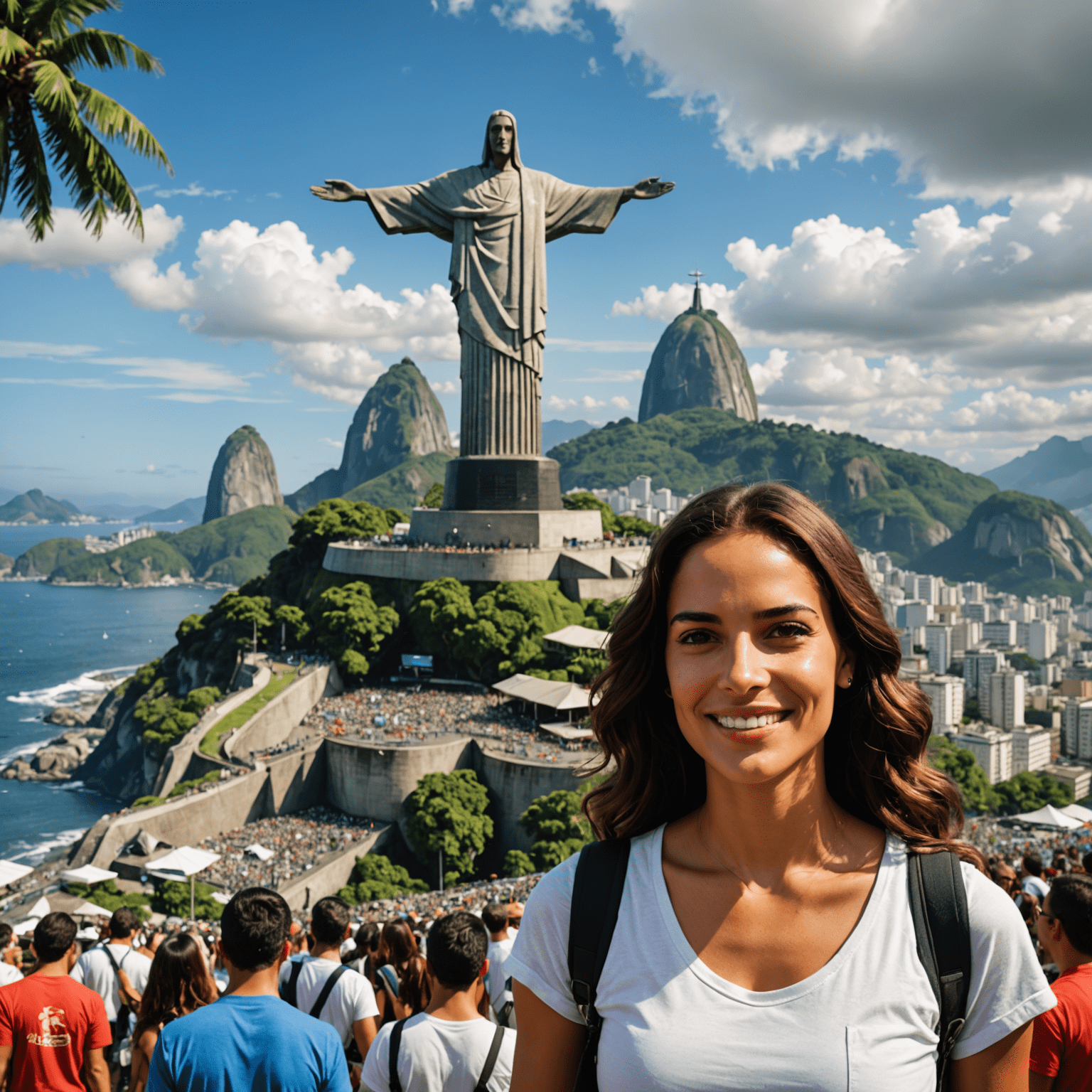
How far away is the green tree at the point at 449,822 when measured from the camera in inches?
848

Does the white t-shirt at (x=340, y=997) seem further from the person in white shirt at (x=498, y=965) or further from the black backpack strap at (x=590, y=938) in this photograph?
the black backpack strap at (x=590, y=938)

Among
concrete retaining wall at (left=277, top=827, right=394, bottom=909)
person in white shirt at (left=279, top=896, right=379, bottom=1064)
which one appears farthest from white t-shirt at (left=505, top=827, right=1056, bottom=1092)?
concrete retaining wall at (left=277, top=827, right=394, bottom=909)

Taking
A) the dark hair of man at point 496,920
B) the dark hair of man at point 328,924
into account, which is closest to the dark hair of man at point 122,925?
the dark hair of man at point 328,924

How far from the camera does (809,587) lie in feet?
5.50

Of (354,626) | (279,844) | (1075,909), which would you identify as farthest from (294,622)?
(1075,909)

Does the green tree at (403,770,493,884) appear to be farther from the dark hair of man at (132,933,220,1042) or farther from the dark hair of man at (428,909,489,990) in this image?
the dark hair of man at (428,909,489,990)

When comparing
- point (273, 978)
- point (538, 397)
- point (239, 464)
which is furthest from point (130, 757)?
point (239, 464)

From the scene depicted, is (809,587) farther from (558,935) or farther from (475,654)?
(475,654)

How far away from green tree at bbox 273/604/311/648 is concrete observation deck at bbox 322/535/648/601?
97.7 inches

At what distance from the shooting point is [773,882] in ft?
5.41

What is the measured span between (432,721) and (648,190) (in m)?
18.0

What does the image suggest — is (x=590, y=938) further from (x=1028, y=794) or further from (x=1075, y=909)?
(x=1028, y=794)

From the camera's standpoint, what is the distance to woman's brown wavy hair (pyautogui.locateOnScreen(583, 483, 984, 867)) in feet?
5.61

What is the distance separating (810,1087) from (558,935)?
18.8 inches
